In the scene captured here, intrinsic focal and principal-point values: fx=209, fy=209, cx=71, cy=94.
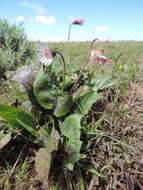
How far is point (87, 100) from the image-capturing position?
3.40 feet

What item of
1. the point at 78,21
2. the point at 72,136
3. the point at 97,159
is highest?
the point at 78,21

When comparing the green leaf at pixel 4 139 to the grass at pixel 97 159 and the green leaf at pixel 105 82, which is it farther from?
the green leaf at pixel 105 82

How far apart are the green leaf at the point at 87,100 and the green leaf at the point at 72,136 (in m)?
0.10

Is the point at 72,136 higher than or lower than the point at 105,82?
lower

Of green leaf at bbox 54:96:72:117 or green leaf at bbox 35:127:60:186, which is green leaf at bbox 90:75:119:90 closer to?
green leaf at bbox 54:96:72:117

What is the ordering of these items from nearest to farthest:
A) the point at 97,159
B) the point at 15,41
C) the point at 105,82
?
the point at 97,159 → the point at 105,82 → the point at 15,41

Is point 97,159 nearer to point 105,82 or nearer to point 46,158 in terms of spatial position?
point 46,158

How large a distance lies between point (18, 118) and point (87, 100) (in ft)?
1.12

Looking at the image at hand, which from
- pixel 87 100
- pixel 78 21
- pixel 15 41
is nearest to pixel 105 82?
pixel 87 100

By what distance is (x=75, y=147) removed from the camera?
2.89 ft

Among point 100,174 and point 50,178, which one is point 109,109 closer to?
point 100,174

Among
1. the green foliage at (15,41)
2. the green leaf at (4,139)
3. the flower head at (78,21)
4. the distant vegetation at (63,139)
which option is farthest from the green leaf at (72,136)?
the green foliage at (15,41)

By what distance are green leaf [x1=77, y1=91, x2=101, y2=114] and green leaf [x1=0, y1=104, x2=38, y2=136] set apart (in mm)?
252

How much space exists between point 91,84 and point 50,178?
1.81 ft
